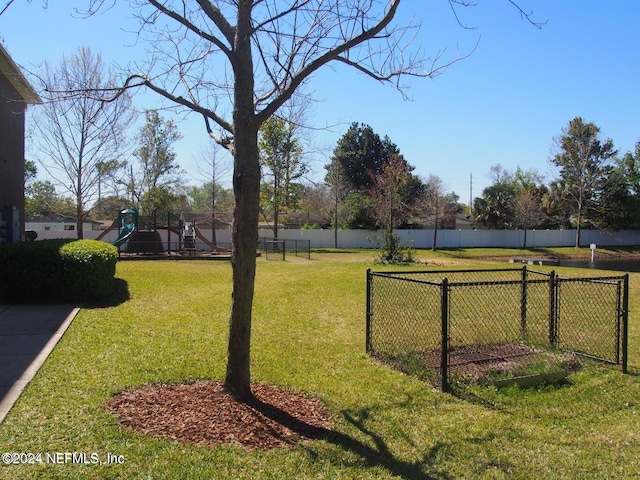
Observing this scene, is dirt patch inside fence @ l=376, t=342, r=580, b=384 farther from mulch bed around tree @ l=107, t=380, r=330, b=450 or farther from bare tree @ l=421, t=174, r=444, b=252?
bare tree @ l=421, t=174, r=444, b=252

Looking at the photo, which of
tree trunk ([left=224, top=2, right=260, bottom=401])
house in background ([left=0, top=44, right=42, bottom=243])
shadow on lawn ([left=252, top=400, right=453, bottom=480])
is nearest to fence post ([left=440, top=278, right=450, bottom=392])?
shadow on lawn ([left=252, top=400, right=453, bottom=480])

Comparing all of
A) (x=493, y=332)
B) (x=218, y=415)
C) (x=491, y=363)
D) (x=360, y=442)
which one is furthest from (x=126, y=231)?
(x=360, y=442)

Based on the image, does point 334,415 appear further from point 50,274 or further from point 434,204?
point 434,204

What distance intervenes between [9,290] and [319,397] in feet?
24.8

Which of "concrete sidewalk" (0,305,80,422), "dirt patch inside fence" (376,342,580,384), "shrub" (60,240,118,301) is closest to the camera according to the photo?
"concrete sidewalk" (0,305,80,422)

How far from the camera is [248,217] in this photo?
4.59 metres

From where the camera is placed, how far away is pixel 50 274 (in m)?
9.88

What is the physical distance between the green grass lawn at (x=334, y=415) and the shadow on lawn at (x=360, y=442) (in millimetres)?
17

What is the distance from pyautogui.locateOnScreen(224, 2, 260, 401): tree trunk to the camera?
4.59 metres

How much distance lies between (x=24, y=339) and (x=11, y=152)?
10.8 metres

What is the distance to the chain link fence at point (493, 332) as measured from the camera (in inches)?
239

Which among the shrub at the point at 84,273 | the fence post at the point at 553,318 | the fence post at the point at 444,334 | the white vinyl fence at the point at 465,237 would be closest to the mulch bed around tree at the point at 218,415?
the fence post at the point at 444,334

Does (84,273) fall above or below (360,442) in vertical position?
above

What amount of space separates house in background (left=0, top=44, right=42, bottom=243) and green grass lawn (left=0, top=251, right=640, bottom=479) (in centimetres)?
801
